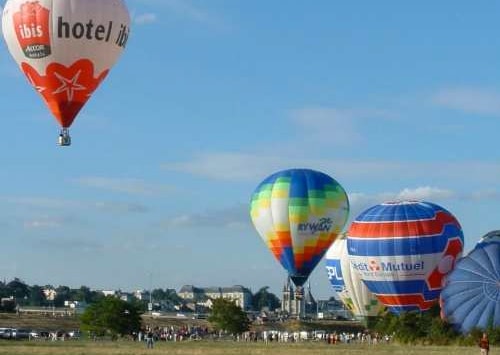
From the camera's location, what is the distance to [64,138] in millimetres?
A: 37500

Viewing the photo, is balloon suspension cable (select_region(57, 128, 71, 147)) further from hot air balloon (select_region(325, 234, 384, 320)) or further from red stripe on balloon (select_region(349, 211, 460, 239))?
hot air balloon (select_region(325, 234, 384, 320))

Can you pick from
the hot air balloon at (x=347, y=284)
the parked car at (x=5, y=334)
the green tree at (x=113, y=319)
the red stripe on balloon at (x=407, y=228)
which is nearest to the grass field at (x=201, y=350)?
the red stripe on balloon at (x=407, y=228)

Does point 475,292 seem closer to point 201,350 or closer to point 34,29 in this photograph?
point 201,350

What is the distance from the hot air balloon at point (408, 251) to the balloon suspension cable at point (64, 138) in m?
21.2

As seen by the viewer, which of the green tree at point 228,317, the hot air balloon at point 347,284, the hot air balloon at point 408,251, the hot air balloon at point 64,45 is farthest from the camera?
the green tree at point 228,317

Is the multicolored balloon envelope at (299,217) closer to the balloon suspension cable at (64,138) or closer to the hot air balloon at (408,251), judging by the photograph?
the hot air balloon at (408,251)

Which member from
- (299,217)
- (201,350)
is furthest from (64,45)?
(299,217)

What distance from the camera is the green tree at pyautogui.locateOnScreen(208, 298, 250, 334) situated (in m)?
66.6

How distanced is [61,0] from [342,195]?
1189 inches

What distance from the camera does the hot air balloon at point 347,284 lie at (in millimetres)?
66375

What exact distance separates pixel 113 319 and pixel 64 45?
24.0 meters

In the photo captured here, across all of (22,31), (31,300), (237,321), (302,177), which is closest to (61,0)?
(22,31)

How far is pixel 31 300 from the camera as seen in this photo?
185500mm

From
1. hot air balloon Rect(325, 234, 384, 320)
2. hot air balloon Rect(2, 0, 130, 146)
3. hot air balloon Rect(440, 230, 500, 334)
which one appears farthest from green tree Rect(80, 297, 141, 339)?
hot air balloon Rect(2, 0, 130, 146)
